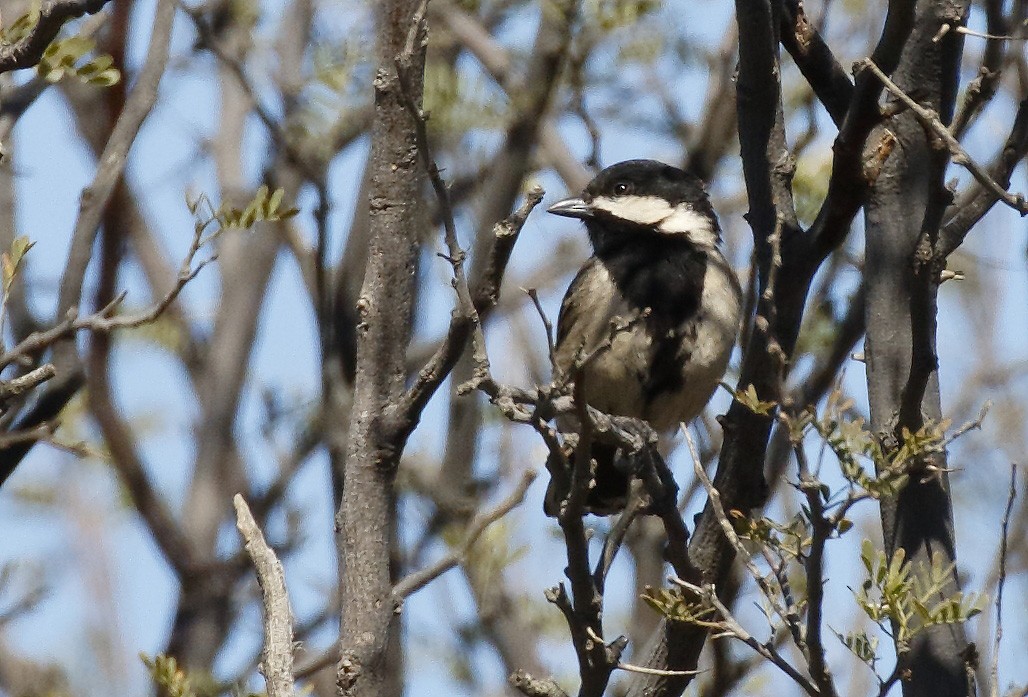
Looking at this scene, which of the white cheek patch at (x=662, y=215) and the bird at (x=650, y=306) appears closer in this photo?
the bird at (x=650, y=306)

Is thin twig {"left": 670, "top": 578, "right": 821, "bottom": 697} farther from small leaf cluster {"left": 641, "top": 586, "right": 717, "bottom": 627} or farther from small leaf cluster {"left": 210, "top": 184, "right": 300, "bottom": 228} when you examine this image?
small leaf cluster {"left": 210, "top": 184, "right": 300, "bottom": 228}

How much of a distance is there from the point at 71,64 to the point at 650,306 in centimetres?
219

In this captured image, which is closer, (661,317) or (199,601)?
(661,317)

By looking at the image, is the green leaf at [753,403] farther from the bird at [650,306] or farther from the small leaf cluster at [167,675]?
the bird at [650,306]

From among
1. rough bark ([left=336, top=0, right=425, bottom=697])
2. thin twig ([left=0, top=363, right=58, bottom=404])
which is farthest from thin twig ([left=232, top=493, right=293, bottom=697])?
thin twig ([left=0, top=363, right=58, bottom=404])

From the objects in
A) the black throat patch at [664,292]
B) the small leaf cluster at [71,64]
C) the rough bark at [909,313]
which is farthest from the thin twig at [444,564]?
the black throat patch at [664,292]

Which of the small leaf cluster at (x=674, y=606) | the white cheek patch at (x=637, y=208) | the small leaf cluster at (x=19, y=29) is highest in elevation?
the small leaf cluster at (x=19, y=29)

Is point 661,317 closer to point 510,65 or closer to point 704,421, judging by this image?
point 704,421

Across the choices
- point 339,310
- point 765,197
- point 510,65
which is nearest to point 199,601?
point 339,310

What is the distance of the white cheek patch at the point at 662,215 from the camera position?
503cm

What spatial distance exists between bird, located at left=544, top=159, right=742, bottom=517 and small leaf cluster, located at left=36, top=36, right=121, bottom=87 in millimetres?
1832

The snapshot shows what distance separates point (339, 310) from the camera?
208 inches

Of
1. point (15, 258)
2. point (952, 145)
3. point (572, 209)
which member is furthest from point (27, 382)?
point (572, 209)

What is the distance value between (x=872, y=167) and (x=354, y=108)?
3.65 metres
